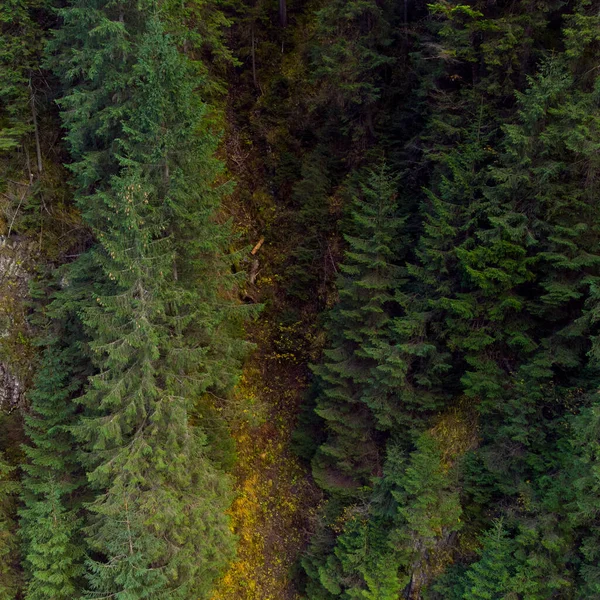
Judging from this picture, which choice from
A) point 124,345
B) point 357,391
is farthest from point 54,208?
point 357,391

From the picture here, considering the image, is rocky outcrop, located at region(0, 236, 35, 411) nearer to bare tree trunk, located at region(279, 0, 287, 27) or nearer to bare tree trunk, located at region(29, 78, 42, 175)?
bare tree trunk, located at region(29, 78, 42, 175)

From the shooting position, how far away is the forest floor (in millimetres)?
15062

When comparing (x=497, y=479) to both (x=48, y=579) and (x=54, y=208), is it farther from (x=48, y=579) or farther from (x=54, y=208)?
(x=54, y=208)

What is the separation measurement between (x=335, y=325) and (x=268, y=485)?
659cm

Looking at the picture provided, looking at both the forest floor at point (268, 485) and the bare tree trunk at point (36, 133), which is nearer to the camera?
the bare tree trunk at point (36, 133)

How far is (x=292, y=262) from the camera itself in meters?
18.0

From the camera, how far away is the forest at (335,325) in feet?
32.9

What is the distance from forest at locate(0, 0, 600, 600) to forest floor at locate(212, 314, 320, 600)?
0.31 feet

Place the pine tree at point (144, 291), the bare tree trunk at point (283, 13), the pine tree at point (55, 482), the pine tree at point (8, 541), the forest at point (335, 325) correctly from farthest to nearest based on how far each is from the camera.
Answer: the bare tree trunk at point (283, 13) → the pine tree at point (8, 541) → the pine tree at point (55, 482) → the forest at point (335, 325) → the pine tree at point (144, 291)

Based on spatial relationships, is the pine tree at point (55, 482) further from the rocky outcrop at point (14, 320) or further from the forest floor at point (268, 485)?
the forest floor at point (268, 485)

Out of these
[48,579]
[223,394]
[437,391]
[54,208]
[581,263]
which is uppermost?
[581,263]

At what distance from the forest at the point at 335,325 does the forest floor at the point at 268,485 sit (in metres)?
0.09

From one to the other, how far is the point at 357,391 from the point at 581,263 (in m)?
7.12

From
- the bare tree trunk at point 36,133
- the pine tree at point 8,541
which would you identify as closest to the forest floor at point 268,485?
the pine tree at point 8,541
